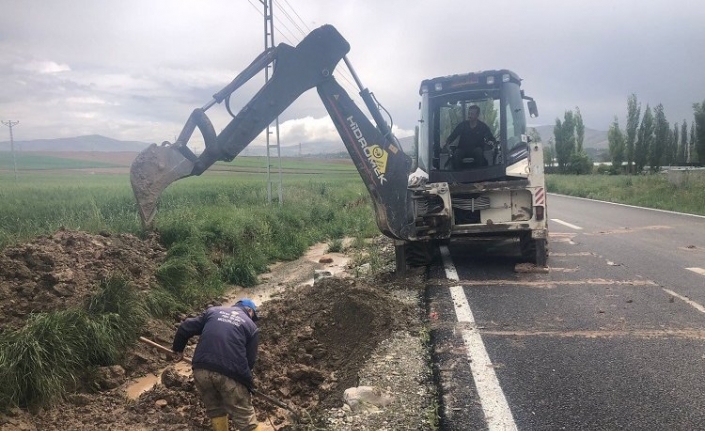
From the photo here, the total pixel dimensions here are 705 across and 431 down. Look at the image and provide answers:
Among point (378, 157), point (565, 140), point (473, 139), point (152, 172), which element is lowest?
point (152, 172)

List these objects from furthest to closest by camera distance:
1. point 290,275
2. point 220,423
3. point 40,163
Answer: point 40,163, point 290,275, point 220,423

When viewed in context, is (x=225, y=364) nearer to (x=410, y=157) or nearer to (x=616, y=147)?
(x=410, y=157)

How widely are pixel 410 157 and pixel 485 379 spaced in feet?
15.0

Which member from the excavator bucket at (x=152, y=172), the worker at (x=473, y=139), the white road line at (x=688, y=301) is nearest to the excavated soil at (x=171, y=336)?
the excavator bucket at (x=152, y=172)

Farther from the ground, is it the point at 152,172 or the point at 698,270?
the point at 152,172

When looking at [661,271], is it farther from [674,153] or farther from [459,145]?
[674,153]

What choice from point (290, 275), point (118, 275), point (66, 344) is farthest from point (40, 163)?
point (66, 344)

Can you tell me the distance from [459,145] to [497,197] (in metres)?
1.23

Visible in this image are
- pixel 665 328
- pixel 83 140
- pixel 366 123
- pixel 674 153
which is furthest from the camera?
pixel 674 153

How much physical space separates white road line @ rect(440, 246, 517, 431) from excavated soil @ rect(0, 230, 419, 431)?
0.61 meters

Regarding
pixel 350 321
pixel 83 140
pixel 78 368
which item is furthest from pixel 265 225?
pixel 83 140

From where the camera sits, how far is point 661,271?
8.17 m

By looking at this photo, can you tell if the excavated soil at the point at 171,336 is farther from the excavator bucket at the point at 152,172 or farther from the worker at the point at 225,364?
the excavator bucket at the point at 152,172

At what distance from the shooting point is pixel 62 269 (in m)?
6.54
